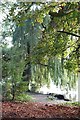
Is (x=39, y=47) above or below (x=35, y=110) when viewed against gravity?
above

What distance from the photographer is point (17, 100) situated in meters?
2.50

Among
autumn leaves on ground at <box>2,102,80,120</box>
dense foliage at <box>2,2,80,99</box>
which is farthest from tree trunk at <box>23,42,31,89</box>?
autumn leaves on ground at <box>2,102,80,120</box>

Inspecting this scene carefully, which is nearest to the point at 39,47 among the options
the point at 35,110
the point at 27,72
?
the point at 27,72

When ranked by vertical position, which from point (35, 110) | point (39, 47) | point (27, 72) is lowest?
point (35, 110)

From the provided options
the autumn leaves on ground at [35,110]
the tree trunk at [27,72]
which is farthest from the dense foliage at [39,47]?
the autumn leaves on ground at [35,110]

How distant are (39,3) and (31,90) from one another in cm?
74

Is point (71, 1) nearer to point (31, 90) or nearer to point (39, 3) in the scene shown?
point (39, 3)

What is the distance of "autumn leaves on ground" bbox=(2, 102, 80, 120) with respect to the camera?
241 cm

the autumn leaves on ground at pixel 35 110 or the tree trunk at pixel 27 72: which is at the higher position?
the tree trunk at pixel 27 72

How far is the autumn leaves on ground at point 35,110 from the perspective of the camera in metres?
2.41

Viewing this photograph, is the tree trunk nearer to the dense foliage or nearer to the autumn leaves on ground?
the dense foliage

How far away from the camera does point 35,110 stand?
2426 mm

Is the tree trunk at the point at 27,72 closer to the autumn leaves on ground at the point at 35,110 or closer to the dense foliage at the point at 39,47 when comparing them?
the dense foliage at the point at 39,47

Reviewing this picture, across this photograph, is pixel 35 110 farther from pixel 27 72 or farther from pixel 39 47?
pixel 39 47
